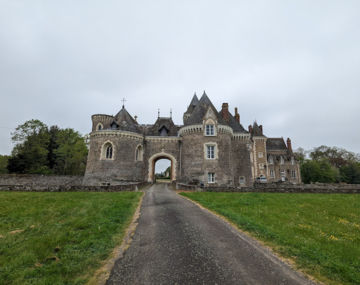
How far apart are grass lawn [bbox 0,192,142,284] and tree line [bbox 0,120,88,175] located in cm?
3176

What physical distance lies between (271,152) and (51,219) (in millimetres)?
49811

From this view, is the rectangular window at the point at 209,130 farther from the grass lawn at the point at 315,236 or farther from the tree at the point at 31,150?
the tree at the point at 31,150

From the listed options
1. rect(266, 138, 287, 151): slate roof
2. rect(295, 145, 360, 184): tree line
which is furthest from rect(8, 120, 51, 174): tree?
rect(295, 145, 360, 184): tree line

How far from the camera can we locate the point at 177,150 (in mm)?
26469

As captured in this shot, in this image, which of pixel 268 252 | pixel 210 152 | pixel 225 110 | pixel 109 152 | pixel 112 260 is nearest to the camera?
pixel 112 260

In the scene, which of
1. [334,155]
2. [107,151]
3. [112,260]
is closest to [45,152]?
[107,151]

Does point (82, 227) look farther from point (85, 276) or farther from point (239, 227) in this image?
point (239, 227)

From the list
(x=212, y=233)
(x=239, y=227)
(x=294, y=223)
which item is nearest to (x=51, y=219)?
(x=212, y=233)

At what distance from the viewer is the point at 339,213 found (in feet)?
28.2

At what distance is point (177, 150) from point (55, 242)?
21947 mm

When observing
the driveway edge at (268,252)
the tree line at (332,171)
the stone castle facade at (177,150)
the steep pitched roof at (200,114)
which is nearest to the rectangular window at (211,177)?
the stone castle facade at (177,150)

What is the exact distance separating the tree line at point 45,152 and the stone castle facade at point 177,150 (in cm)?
1719

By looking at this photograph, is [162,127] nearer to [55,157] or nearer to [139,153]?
[139,153]

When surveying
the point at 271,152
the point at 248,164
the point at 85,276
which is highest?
the point at 271,152
